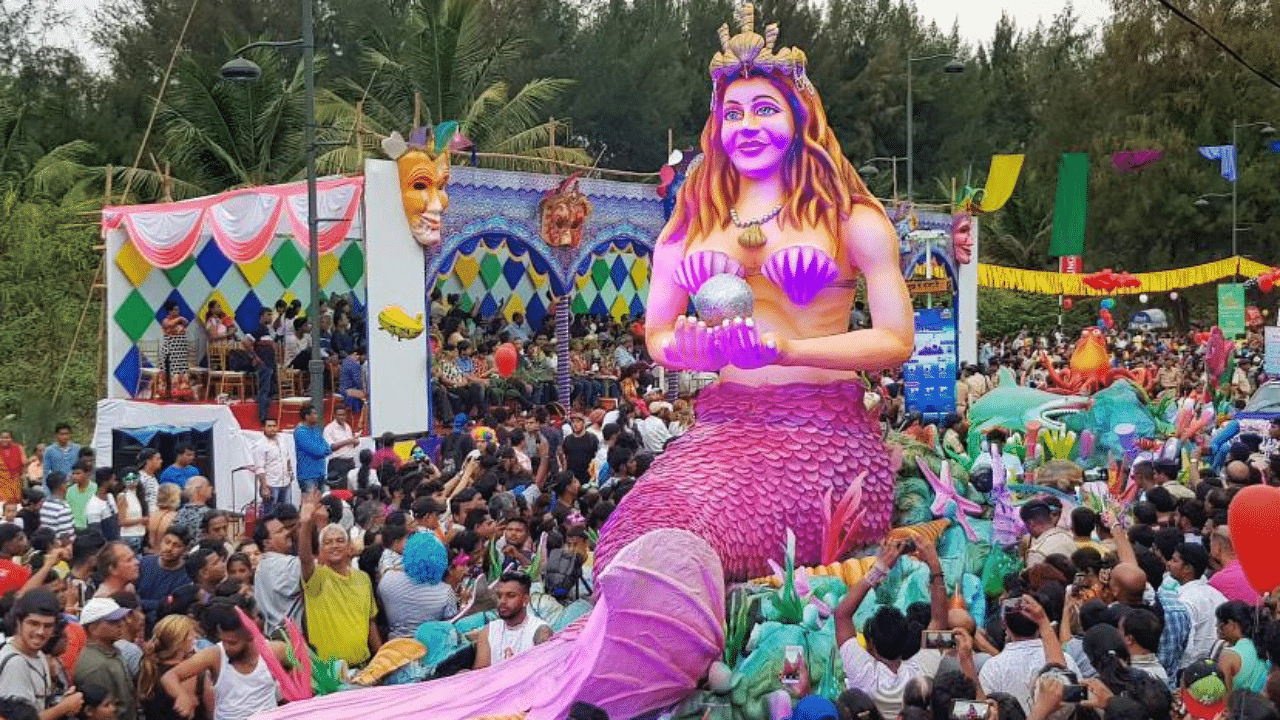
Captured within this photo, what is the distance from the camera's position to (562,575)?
804 centimetres

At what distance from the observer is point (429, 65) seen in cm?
2947

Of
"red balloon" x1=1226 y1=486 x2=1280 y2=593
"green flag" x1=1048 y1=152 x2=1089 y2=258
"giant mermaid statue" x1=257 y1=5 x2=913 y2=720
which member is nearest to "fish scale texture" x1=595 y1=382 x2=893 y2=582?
"giant mermaid statue" x1=257 y1=5 x2=913 y2=720

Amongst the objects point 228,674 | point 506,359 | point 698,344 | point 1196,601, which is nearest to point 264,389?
point 506,359

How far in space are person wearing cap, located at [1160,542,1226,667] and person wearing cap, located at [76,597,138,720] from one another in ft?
12.8

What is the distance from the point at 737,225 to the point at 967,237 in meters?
17.4

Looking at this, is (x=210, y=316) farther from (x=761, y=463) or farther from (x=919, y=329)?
(x=761, y=463)

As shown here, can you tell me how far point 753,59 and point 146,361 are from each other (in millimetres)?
11305

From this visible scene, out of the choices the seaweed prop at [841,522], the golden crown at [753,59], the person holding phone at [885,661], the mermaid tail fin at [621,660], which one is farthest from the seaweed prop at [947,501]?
the person holding phone at [885,661]

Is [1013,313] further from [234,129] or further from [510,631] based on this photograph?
[510,631]

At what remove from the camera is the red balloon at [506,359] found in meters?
18.9

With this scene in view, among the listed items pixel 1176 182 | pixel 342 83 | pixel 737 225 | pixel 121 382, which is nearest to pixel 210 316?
pixel 121 382

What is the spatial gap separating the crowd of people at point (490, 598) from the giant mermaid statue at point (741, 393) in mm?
497

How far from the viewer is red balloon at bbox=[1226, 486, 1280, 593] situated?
21.5ft

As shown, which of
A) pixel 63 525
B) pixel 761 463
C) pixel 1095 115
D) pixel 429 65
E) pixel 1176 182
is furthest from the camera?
pixel 1095 115
